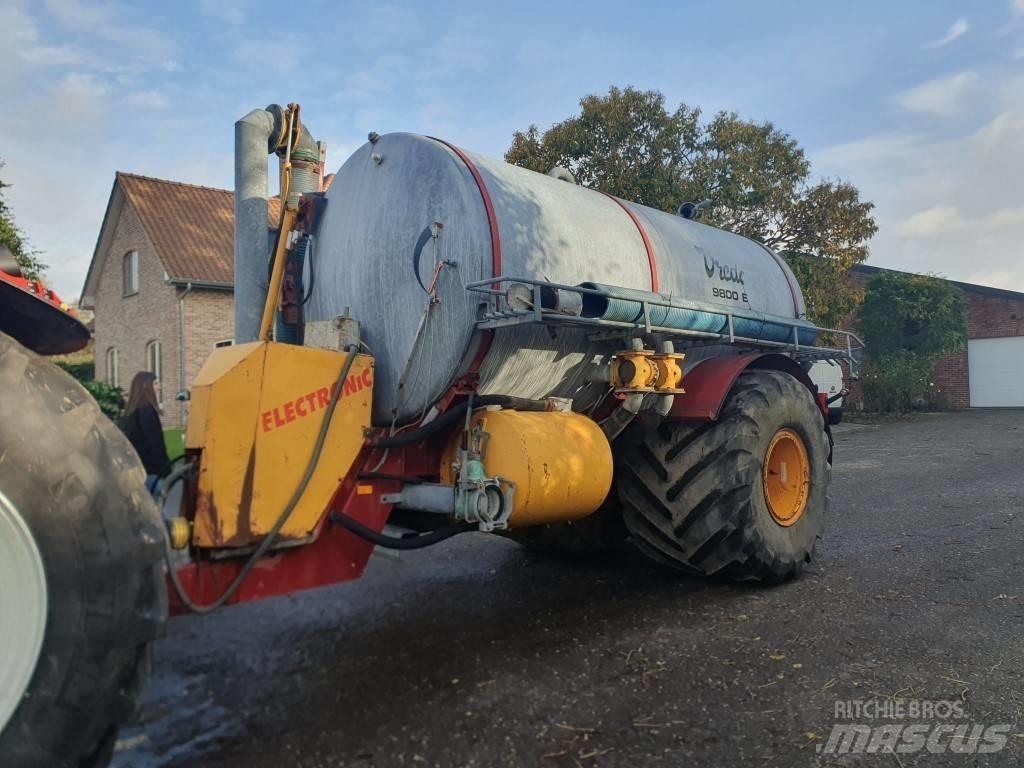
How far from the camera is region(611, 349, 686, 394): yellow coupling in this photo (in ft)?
14.7

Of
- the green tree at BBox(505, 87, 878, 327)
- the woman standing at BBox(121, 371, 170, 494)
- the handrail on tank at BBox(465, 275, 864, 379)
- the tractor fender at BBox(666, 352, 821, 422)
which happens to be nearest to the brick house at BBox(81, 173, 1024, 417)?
the green tree at BBox(505, 87, 878, 327)

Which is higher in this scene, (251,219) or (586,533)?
(251,219)

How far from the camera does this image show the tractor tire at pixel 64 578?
2086mm

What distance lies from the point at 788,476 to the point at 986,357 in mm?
→ 23488

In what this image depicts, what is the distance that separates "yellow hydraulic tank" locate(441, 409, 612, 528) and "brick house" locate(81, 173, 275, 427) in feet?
47.2

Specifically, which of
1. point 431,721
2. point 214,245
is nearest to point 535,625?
point 431,721

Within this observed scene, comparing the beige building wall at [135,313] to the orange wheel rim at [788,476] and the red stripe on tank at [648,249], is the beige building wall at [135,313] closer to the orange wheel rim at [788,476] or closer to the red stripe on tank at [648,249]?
the red stripe on tank at [648,249]

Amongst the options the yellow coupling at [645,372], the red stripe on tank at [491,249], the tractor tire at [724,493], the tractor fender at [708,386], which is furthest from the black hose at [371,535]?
the tractor fender at [708,386]

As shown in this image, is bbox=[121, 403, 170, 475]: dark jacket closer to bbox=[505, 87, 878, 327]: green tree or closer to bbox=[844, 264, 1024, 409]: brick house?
bbox=[505, 87, 878, 327]: green tree

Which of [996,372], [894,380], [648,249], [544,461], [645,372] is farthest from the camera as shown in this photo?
[996,372]

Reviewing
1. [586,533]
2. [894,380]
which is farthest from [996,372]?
[586,533]

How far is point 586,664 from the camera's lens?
12.4ft

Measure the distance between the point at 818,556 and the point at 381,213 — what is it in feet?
13.4

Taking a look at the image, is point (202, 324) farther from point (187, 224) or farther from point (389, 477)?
point (389, 477)
